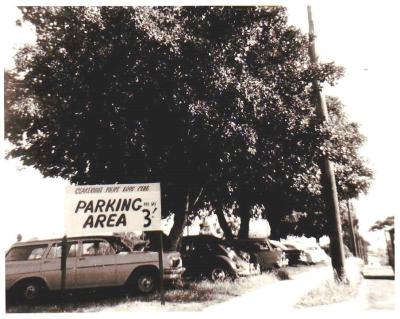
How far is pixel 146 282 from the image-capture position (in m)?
10.6

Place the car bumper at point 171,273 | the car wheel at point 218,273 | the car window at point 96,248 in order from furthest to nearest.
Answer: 1. the car wheel at point 218,273
2. the car bumper at point 171,273
3. the car window at point 96,248

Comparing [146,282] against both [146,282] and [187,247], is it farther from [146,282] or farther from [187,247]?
[187,247]

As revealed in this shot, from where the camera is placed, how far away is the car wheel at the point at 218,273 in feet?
41.7

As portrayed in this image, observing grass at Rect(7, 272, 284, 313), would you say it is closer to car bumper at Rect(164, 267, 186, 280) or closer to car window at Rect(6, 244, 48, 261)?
car bumper at Rect(164, 267, 186, 280)

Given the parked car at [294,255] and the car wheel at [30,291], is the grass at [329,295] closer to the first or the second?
the car wheel at [30,291]

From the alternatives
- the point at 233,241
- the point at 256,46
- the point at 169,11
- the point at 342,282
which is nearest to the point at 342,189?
the point at 233,241

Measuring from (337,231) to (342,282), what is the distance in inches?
55.1

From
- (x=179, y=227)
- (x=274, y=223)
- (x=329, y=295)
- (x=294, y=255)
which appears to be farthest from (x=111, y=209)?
(x=274, y=223)

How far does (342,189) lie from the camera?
15.9m

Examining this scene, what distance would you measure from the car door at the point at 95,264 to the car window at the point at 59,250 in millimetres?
148

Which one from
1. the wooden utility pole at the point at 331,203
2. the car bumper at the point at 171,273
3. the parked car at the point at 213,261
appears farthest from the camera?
the parked car at the point at 213,261

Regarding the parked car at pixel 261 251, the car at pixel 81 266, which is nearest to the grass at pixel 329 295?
the car at pixel 81 266

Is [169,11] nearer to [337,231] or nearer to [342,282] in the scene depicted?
[337,231]

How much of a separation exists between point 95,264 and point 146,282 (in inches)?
57.4
